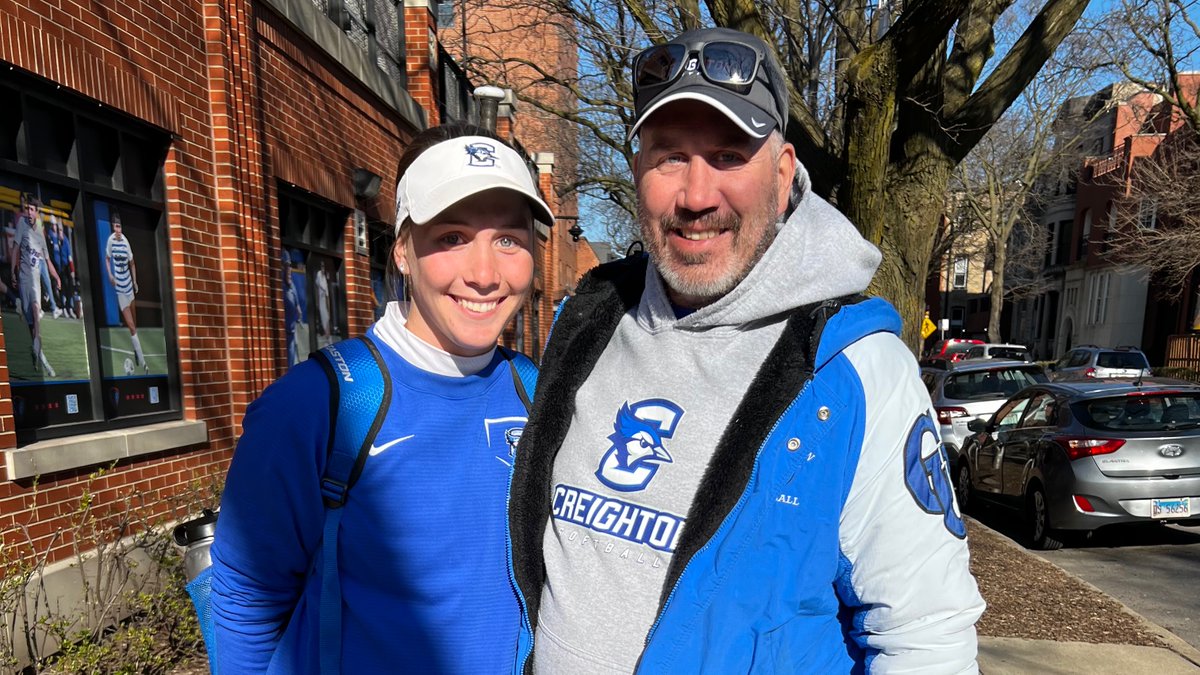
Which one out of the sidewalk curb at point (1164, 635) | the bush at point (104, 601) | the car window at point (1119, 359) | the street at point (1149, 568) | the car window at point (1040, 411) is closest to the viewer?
the bush at point (104, 601)

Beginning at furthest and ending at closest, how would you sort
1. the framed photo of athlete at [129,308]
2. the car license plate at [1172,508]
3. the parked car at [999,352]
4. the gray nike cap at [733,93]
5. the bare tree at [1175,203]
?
the parked car at [999,352] → the bare tree at [1175,203] → the car license plate at [1172,508] → the framed photo of athlete at [129,308] → the gray nike cap at [733,93]

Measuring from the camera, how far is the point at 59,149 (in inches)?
156

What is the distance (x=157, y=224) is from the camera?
4.71 meters

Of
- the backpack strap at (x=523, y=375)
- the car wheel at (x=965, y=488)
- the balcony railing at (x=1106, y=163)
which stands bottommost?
the car wheel at (x=965, y=488)

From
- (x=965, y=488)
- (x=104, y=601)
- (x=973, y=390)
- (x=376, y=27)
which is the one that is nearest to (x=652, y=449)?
(x=104, y=601)

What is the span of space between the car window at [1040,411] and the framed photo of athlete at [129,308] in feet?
25.7

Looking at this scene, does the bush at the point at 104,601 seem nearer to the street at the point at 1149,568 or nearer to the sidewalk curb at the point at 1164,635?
the sidewalk curb at the point at 1164,635

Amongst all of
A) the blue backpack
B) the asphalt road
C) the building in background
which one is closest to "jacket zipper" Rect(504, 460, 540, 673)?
the blue backpack

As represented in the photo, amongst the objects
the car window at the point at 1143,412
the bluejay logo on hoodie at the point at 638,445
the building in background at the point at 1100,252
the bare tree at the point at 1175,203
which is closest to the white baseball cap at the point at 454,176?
the bluejay logo on hoodie at the point at 638,445

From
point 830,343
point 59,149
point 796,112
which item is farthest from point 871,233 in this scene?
point 59,149

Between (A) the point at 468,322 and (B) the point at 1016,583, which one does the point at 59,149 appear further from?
(B) the point at 1016,583

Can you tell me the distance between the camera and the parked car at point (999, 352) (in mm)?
19145

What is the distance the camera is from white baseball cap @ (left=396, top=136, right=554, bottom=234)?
5.31ft

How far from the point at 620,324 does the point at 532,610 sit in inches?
30.3
